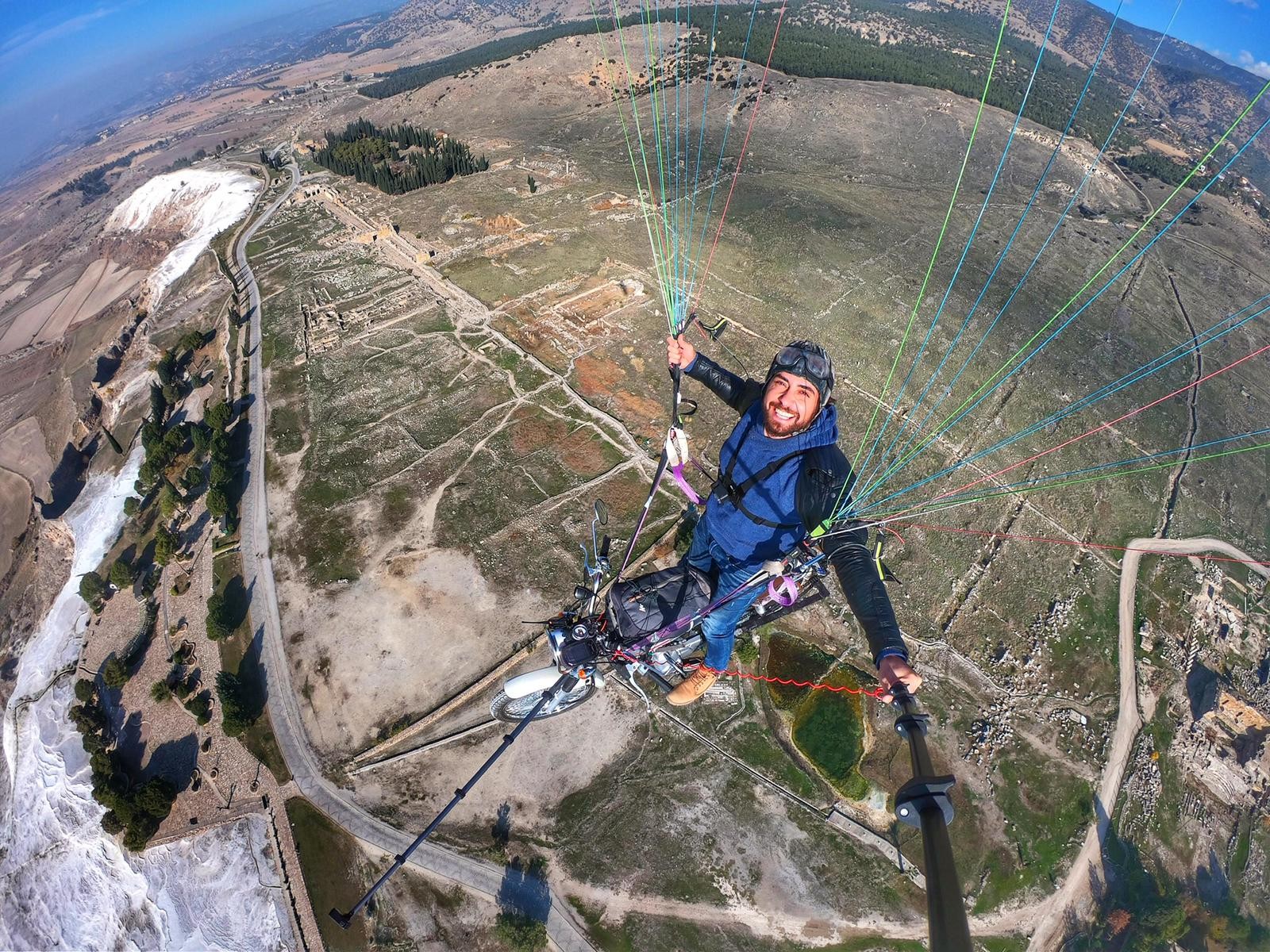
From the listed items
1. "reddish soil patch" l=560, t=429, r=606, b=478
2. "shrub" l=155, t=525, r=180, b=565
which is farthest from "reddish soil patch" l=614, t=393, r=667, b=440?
"shrub" l=155, t=525, r=180, b=565

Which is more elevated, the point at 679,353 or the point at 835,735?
the point at 679,353

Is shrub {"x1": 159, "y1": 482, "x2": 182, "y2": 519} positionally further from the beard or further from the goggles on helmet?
the goggles on helmet

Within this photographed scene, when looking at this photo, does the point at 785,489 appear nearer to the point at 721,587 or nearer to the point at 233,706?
the point at 721,587

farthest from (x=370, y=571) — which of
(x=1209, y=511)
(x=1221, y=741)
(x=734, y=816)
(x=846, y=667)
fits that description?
(x=1209, y=511)

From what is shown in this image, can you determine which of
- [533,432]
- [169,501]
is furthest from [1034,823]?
[169,501]

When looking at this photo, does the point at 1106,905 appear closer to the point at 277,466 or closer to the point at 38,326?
the point at 277,466
